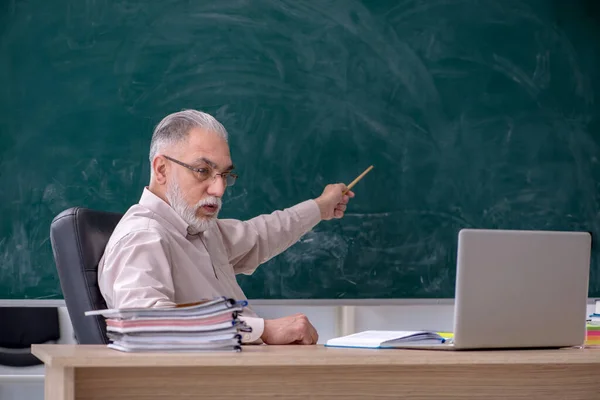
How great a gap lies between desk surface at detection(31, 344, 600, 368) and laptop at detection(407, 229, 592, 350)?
0.05 m

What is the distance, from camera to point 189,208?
8.40ft

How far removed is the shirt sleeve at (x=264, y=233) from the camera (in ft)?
9.68

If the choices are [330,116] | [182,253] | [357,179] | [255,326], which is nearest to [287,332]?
[255,326]

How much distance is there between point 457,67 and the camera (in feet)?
11.6

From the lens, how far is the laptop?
176 cm

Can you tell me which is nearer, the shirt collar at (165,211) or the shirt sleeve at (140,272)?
the shirt sleeve at (140,272)

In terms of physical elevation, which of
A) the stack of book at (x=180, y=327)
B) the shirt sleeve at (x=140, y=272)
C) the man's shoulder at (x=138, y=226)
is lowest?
the stack of book at (x=180, y=327)

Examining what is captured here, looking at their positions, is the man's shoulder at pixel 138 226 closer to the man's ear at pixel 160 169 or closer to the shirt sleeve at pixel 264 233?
the man's ear at pixel 160 169

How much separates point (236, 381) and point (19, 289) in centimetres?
179

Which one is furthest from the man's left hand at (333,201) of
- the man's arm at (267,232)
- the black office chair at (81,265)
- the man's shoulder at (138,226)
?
the black office chair at (81,265)

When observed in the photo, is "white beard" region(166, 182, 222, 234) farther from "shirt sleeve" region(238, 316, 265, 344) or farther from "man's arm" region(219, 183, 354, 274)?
"shirt sleeve" region(238, 316, 265, 344)

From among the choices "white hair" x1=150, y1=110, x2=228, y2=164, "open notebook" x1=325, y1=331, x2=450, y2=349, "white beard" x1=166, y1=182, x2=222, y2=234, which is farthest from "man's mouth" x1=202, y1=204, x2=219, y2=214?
"open notebook" x1=325, y1=331, x2=450, y2=349

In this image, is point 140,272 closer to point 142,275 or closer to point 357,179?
point 142,275

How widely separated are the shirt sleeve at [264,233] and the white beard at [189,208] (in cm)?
34
